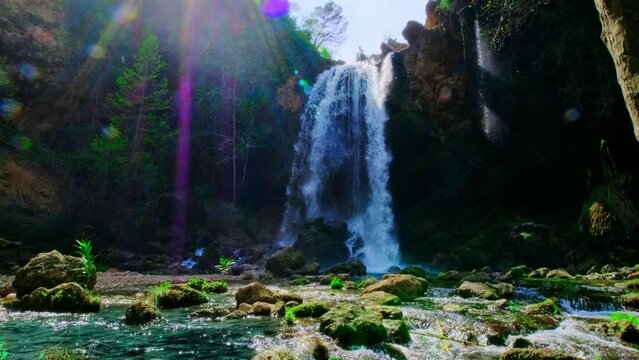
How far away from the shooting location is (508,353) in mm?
5508

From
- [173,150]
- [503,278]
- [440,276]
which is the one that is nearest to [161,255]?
[173,150]

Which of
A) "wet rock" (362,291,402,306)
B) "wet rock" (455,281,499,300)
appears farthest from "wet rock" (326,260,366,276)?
"wet rock" (362,291,402,306)

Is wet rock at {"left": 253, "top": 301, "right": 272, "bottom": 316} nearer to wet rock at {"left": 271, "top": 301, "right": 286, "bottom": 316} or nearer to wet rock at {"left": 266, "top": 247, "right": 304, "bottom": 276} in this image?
wet rock at {"left": 271, "top": 301, "right": 286, "bottom": 316}

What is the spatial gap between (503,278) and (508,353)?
1110 cm

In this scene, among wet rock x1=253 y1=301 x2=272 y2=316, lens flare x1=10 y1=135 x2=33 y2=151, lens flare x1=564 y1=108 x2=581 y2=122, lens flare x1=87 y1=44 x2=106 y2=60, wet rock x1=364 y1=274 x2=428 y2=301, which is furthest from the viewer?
lens flare x1=87 y1=44 x2=106 y2=60

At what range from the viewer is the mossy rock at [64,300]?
908 centimetres

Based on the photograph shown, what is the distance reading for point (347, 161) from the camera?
31.8 meters

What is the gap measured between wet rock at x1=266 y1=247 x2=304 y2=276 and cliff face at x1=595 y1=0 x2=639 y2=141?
1714 centimetres

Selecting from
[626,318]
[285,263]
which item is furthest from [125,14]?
[626,318]

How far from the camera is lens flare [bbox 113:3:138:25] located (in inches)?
1412

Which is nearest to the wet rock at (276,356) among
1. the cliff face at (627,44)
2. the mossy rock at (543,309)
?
the cliff face at (627,44)

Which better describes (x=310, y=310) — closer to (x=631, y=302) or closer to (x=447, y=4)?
(x=631, y=302)

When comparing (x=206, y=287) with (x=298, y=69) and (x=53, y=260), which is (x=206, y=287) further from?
(x=298, y=69)

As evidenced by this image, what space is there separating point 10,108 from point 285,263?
23.9m
